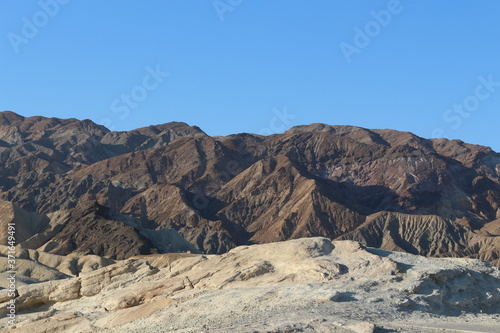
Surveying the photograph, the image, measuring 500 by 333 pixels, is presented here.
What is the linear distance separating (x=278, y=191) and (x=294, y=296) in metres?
128

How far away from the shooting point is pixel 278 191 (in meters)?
154

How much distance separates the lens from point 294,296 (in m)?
25.5

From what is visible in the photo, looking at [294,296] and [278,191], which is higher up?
[278,191]

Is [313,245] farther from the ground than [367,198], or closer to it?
closer to it

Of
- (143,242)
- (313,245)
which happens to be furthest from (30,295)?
(143,242)

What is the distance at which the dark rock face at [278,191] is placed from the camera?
135125mm

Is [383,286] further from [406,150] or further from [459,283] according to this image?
[406,150]

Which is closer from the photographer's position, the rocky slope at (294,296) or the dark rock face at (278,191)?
the rocky slope at (294,296)

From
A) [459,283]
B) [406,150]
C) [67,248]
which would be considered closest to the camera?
[459,283]

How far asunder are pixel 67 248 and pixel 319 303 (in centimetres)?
7512

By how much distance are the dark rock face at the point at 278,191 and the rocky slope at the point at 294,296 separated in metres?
83.1

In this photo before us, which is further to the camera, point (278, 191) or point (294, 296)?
point (278, 191)

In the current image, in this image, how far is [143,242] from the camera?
9538 centimetres

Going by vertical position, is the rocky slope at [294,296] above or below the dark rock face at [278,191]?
below
